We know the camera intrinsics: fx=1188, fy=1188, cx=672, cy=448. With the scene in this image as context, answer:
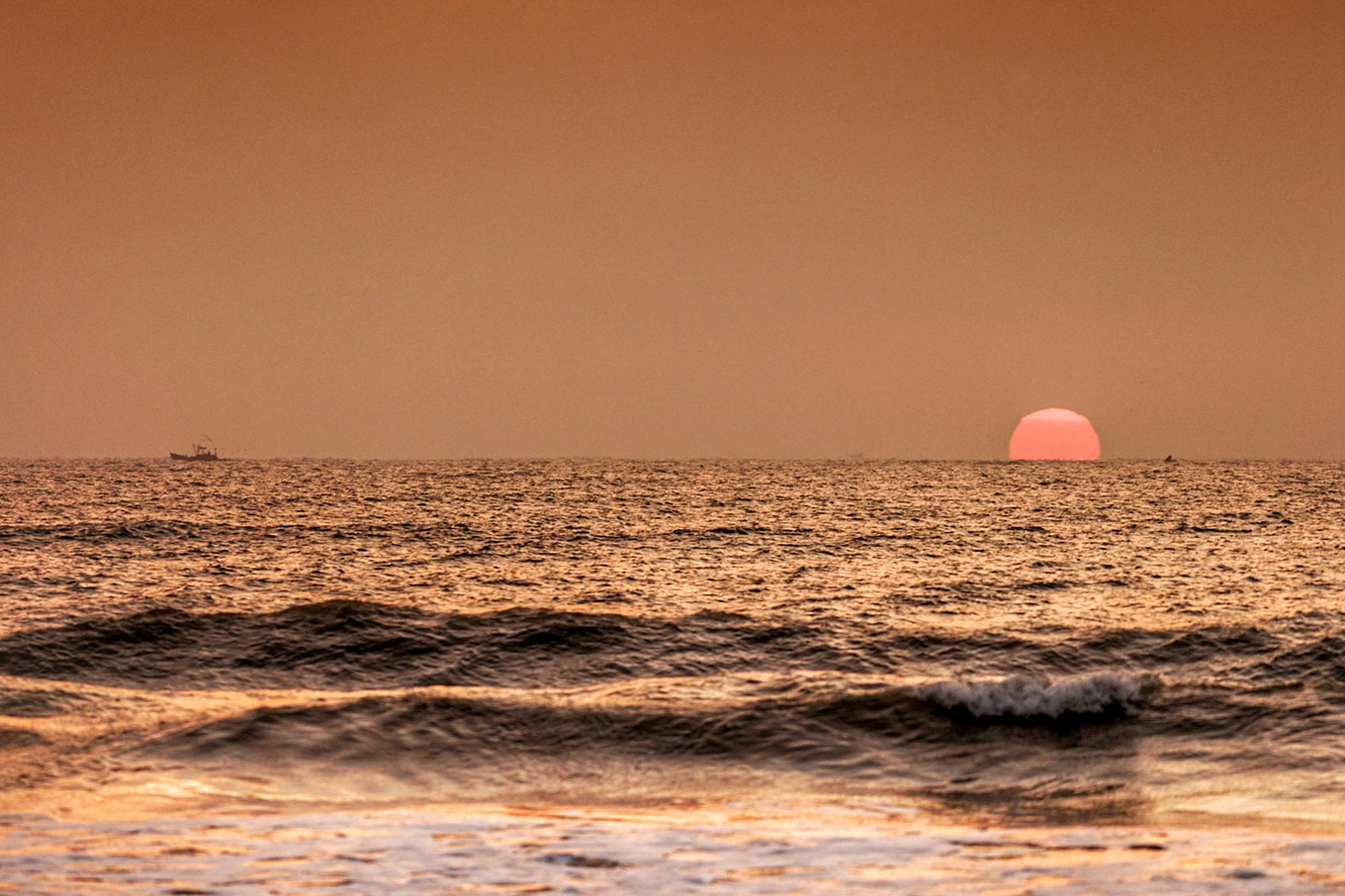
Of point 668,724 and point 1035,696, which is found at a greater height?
point 1035,696

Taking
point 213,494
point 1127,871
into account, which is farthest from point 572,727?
point 213,494

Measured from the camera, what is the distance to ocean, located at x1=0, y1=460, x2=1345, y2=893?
10.9m

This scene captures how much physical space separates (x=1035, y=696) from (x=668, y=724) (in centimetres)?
595

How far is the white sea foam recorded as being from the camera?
61.9 feet

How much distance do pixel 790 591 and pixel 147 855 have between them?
81.2ft

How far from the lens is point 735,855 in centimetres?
1106

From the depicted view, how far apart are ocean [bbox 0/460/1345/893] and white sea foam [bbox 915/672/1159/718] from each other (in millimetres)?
56

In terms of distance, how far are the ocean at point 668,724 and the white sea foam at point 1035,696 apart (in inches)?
2.2

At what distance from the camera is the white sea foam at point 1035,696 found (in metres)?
18.9

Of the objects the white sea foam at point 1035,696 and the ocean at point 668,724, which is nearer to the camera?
the ocean at point 668,724

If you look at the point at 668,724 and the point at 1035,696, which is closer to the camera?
the point at 668,724

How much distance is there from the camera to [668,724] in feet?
60.5

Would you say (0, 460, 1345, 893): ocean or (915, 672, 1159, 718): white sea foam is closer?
(0, 460, 1345, 893): ocean

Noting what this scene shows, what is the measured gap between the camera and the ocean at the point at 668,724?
35.9ft
